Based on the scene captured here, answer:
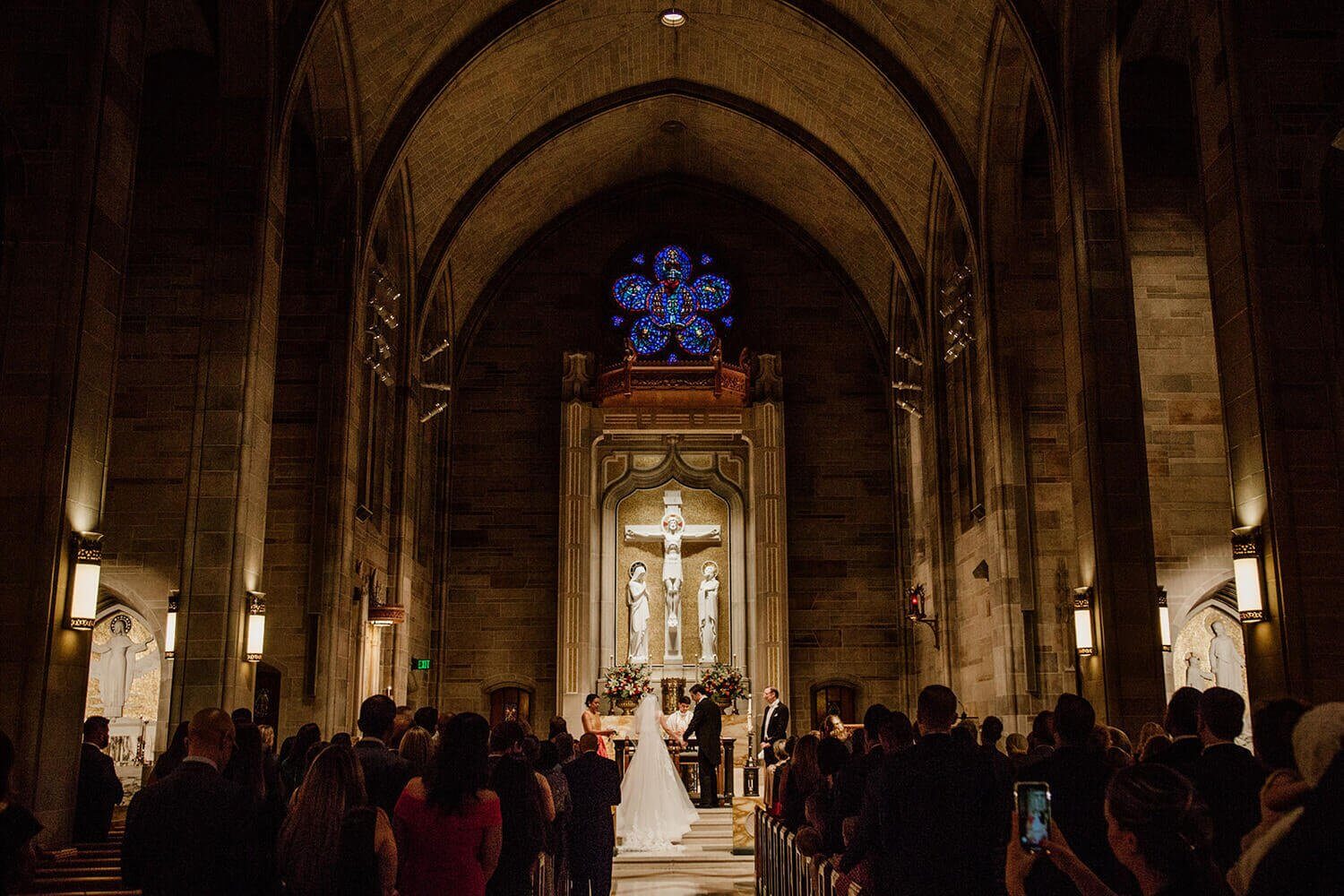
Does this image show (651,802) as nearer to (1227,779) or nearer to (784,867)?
(784,867)

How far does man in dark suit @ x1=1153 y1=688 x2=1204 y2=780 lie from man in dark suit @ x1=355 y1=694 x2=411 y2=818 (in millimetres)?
3348

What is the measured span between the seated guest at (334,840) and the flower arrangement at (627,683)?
14.6 meters

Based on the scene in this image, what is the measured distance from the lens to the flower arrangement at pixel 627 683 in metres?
19.2

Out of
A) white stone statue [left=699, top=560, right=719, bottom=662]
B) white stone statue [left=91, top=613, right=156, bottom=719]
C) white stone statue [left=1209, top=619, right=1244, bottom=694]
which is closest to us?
white stone statue [left=91, top=613, right=156, bottom=719]

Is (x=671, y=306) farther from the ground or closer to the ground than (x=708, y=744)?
farther from the ground

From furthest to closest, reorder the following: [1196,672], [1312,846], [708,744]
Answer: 1. [708,744]
2. [1196,672]
3. [1312,846]

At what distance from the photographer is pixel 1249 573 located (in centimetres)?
840

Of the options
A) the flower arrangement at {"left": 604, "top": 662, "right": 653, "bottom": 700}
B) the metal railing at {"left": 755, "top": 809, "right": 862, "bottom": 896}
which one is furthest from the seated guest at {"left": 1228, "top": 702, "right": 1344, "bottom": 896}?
the flower arrangement at {"left": 604, "top": 662, "right": 653, "bottom": 700}

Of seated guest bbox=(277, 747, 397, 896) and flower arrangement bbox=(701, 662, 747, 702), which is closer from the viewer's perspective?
seated guest bbox=(277, 747, 397, 896)

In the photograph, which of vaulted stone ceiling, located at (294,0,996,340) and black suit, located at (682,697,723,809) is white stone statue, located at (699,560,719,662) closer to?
black suit, located at (682,697,723,809)

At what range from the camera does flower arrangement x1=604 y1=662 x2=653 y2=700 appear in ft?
62.9

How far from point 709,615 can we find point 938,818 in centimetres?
1781

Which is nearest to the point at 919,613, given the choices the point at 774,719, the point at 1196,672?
the point at 1196,672

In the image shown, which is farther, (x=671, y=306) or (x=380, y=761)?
(x=671, y=306)
